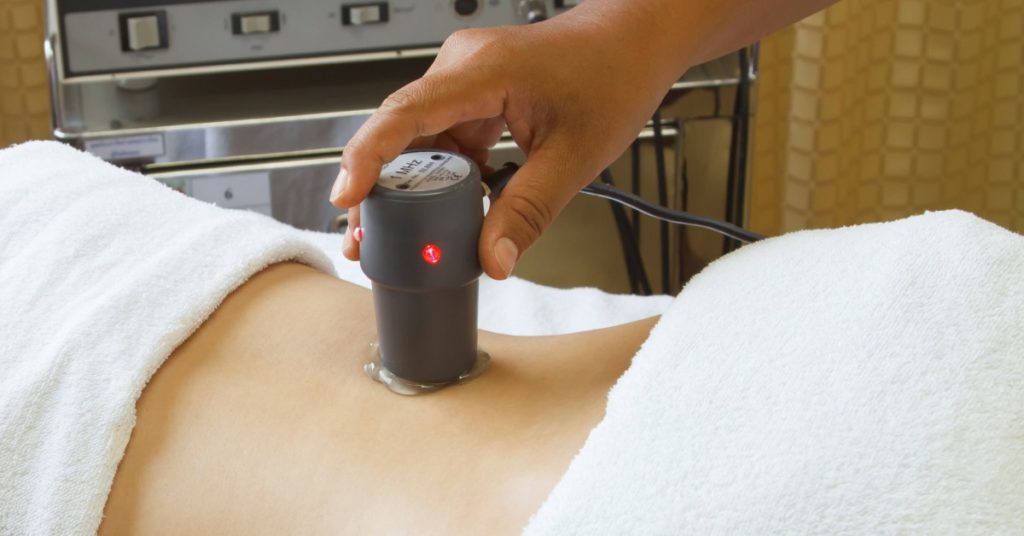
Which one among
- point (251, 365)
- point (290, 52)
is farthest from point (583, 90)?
point (290, 52)

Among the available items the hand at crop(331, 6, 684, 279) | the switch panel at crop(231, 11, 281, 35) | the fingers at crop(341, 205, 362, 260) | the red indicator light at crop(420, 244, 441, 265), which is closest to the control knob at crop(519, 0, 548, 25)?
the switch panel at crop(231, 11, 281, 35)

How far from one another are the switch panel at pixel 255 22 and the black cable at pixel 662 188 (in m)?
0.52

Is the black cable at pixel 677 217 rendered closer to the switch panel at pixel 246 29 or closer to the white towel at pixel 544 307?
the white towel at pixel 544 307

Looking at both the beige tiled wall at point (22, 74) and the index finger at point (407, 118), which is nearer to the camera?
the index finger at point (407, 118)

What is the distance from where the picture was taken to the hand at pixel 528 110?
76 cm

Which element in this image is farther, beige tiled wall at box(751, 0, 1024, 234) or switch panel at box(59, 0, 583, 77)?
beige tiled wall at box(751, 0, 1024, 234)

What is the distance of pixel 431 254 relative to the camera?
2.39 feet

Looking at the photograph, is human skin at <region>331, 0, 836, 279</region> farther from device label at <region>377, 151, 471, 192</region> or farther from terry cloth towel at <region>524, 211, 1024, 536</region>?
terry cloth towel at <region>524, 211, 1024, 536</region>

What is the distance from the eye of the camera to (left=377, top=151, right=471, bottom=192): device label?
0.72 m

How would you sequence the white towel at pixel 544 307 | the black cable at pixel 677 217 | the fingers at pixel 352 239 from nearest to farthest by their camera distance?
1. the fingers at pixel 352 239
2. the black cable at pixel 677 217
3. the white towel at pixel 544 307

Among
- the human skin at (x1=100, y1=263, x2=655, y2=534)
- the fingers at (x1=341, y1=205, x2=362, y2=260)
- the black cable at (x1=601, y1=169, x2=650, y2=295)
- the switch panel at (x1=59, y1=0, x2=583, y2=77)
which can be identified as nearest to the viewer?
the human skin at (x1=100, y1=263, x2=655, y2=534)

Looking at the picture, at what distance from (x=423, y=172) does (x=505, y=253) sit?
0.08 meters

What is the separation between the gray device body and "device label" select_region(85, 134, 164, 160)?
29.8 inches

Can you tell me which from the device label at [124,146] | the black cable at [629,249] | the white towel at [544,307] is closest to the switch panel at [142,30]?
the device label at [124,146]
